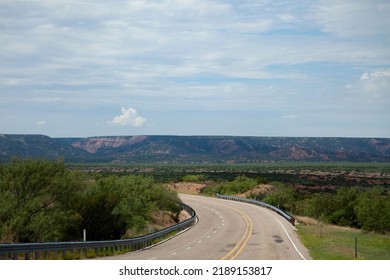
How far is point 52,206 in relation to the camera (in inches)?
1387

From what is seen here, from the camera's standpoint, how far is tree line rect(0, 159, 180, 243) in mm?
30375

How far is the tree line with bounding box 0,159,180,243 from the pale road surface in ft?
15.1

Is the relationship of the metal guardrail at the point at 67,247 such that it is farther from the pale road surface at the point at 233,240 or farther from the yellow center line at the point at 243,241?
the yellow center line at the point at 243,241

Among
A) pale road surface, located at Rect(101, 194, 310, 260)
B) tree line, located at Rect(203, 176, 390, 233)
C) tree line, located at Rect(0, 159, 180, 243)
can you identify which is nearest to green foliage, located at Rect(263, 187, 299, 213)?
tree line, located at Rect(203, 176, 390, 233)

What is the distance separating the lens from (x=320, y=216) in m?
65.7

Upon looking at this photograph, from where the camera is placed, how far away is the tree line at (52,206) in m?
30.4

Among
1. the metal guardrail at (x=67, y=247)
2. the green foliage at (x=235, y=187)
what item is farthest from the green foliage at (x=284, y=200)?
the metal guardrail at (x=67, y=247)

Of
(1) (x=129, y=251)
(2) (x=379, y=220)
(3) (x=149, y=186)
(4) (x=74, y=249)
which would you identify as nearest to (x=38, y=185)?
(1) (x=129, y=251)

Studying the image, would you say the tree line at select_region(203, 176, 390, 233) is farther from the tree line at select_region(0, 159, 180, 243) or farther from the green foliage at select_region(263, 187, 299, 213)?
the tree line at select_region(0, 159, 180, 243)

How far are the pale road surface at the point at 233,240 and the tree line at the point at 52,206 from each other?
461 cm

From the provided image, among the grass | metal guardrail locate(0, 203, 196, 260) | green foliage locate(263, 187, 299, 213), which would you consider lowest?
green foliage locate(263, 187, 299, 213)

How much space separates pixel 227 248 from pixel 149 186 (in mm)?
31744

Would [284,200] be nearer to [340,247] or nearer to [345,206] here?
[345,206]

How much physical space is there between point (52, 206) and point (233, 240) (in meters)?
11.1
